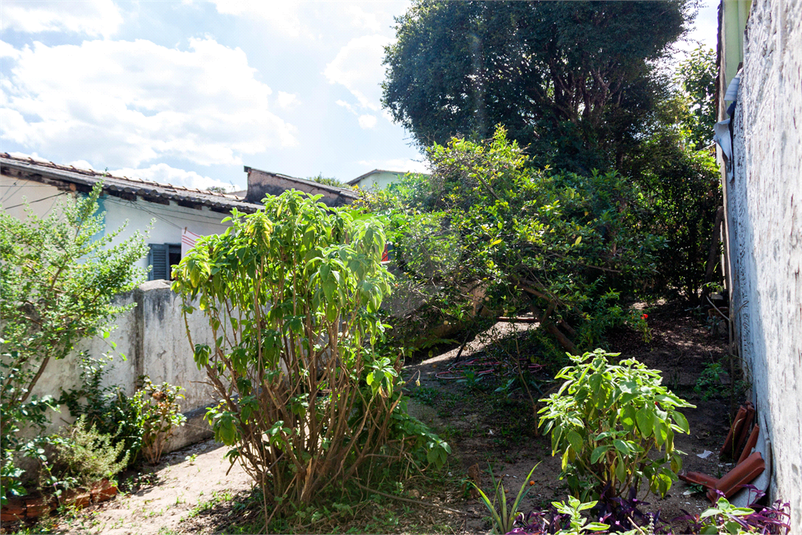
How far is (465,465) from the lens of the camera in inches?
163

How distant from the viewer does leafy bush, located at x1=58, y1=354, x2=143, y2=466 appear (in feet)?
13.3

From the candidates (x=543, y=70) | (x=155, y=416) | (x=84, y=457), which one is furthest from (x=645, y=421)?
(x=543, y=70)

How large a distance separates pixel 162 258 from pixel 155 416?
194 inches

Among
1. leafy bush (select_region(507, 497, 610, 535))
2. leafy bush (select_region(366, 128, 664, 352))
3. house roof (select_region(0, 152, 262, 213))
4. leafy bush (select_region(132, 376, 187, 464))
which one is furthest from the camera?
house roof (select_region(0, 152, 262, 213))

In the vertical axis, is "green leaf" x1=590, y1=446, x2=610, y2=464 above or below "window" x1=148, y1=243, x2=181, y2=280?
below

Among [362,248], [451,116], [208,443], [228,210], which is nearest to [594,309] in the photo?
[362,248]

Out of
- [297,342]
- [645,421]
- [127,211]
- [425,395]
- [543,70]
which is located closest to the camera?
[645,421]

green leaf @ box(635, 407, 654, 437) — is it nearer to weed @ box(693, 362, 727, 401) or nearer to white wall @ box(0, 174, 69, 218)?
weed @ box(693, 362, 727, 401)

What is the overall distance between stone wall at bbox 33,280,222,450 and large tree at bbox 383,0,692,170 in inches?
243

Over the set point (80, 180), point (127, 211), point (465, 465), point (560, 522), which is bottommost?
point (465, 465)

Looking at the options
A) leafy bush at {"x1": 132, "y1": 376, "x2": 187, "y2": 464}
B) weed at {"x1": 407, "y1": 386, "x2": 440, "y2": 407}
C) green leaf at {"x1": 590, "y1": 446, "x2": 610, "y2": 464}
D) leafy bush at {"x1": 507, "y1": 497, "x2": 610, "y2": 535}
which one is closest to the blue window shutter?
leafy bush at {"x1": 132, "y1": 376, "x2": 187, "y2": 464}

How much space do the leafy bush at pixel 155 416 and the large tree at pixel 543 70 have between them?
6776mm

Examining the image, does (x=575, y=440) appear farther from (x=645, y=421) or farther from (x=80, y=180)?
(x=80, y=180)

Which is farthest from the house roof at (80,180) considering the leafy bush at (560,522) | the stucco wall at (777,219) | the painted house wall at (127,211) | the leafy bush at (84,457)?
the stucco wall at (777,219)
